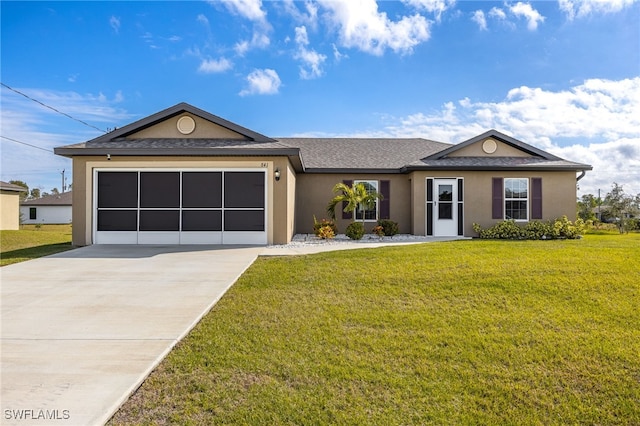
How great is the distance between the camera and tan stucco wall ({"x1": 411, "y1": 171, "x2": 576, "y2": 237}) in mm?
14688

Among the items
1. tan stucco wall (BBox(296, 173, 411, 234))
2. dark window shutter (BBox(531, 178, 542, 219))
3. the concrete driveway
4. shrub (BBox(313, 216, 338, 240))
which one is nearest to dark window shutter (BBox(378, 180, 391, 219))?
tan stucco wall (BBox(296, 173, 411, 234))

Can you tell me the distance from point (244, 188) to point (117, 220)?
4.43 meters

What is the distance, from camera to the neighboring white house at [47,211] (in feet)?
135

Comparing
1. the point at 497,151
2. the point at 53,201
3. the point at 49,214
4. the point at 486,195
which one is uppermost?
the point at 497,151

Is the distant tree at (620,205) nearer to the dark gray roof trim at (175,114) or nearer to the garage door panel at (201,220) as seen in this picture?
the dark gray roof trim at (175,114)

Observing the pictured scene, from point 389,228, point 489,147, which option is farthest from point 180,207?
point 489,147

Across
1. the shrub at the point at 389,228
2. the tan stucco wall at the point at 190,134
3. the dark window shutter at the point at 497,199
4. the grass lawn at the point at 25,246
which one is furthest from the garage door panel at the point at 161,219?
the dark window shutter at the point at 497,199

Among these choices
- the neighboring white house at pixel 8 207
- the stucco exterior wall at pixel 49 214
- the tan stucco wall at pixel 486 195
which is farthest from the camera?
the stucco exterior wall at pixel 49 214

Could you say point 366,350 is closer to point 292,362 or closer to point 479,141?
point 292,362

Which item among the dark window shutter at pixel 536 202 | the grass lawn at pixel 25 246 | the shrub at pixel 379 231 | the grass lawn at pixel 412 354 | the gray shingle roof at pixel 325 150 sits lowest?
the grass lawn at pixel 412 354

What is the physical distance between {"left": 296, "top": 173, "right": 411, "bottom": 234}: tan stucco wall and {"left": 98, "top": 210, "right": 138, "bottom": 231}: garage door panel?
6.65 metres

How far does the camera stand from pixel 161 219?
484 inches

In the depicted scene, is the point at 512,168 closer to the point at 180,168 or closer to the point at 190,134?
the point at 190,134

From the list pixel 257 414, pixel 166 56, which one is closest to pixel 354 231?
pixel 257 414
